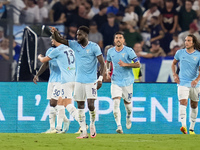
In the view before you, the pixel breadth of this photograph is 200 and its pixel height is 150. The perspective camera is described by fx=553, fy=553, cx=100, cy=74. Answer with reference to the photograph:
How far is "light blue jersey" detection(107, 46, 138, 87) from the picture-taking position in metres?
13.0

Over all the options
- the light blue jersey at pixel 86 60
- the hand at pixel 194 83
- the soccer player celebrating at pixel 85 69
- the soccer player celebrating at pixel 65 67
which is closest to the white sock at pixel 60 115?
the soccer player celebrating at pixel 65 67

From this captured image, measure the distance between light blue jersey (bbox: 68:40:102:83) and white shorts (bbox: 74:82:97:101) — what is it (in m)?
0.08

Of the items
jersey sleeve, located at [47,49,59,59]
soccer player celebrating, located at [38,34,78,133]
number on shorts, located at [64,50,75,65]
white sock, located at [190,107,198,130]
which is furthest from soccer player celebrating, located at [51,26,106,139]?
white sock, located at [190,107,198,130]

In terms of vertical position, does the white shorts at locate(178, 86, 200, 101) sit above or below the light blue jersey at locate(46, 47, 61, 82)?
below

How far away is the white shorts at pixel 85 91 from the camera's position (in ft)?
34.5

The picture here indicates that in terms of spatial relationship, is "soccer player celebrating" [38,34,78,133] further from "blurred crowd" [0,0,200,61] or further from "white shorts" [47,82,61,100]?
"blurred crowd" [0,0,200,61]

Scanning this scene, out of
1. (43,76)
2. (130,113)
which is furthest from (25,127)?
(130,113)

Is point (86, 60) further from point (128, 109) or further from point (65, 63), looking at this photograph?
point (128, 109)

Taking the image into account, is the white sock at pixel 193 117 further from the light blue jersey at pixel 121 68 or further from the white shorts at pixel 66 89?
the white shorts at pixel 66 89

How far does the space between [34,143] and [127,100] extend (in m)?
4.39

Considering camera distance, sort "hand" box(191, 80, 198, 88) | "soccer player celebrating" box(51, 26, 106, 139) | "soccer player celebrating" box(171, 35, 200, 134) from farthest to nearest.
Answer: "soccer player celebrating" box(171, 35, 200, 134)
"hand" box(191, 80, 198, 88)
"soccer player celebrating" box(51, 26, 106, 139)

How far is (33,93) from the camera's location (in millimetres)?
14359

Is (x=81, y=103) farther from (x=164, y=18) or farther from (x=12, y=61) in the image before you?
(x=164, y=18)

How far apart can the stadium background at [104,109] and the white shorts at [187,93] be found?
5.07ft
